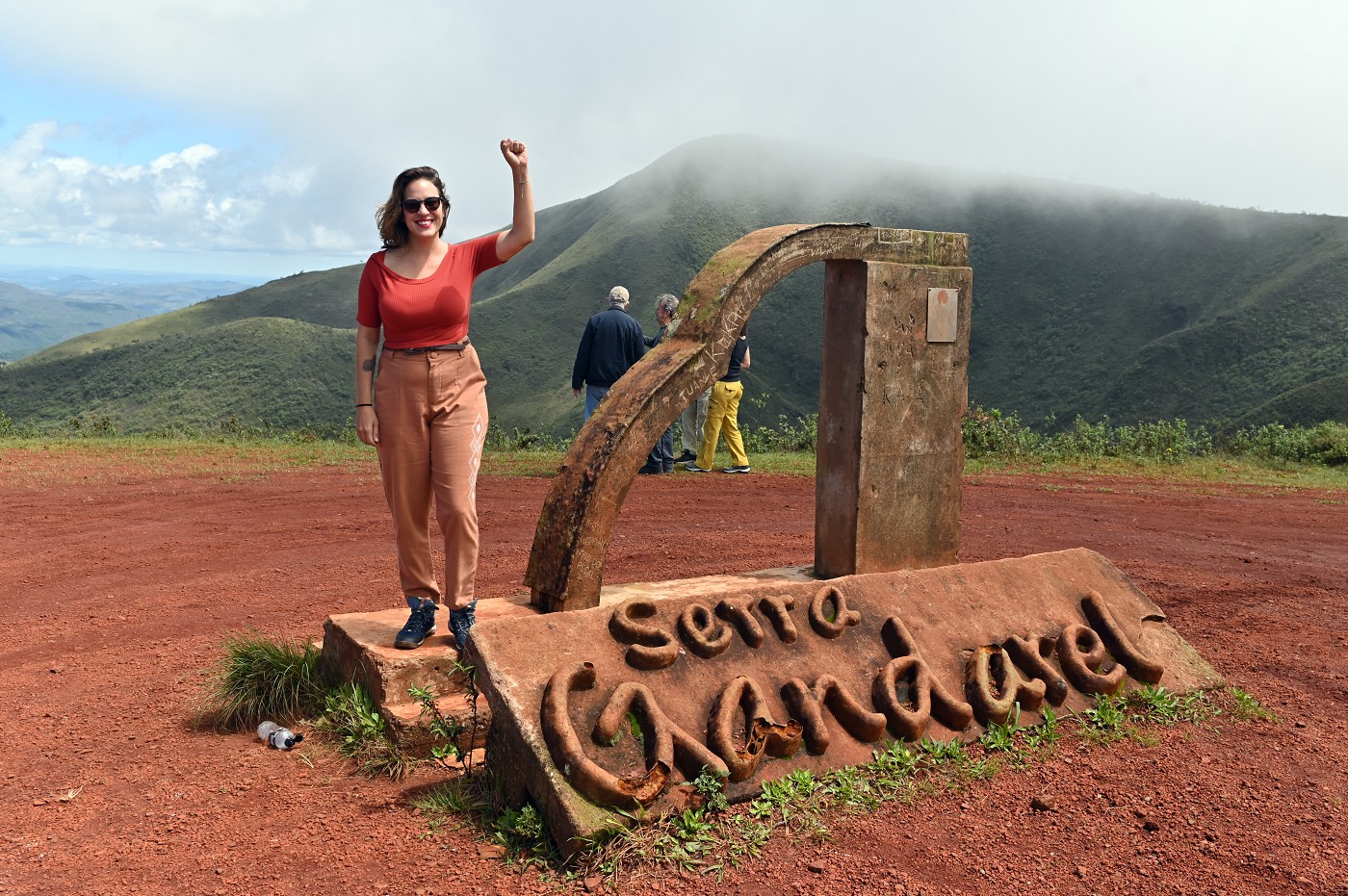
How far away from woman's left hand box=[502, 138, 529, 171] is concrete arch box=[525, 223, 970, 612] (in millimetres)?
934

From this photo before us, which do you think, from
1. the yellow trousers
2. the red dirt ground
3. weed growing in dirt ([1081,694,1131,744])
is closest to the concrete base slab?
weed growing in dirt ([1081,694,1131,744])

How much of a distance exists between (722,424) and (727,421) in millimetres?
74

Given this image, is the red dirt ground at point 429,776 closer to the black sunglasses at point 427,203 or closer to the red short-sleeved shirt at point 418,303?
the red short-sleeved shirt at point 418,303

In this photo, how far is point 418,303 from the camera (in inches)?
144

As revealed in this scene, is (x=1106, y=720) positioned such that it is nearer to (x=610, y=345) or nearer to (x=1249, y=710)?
(x=1249, y=710)

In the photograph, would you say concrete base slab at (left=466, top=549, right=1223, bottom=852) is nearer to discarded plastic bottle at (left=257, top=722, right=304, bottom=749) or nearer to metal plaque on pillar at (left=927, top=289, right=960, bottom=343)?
discarded plastic bottle at (left=257, top=722, right=304, bottom=749)

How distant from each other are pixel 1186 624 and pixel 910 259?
244cm

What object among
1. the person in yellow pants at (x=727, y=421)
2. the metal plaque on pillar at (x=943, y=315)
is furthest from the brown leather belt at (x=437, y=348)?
the person in yellow pants at (x=727, y=421)

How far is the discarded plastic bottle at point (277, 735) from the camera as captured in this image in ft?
12.6

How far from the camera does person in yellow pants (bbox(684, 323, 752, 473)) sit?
9.87 meters

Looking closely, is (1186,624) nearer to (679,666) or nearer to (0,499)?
(679,666)

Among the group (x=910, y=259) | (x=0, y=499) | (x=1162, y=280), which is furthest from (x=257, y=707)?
(x=1162, y=280)

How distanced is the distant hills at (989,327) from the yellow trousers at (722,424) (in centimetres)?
1862

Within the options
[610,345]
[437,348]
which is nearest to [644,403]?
[437,348]
